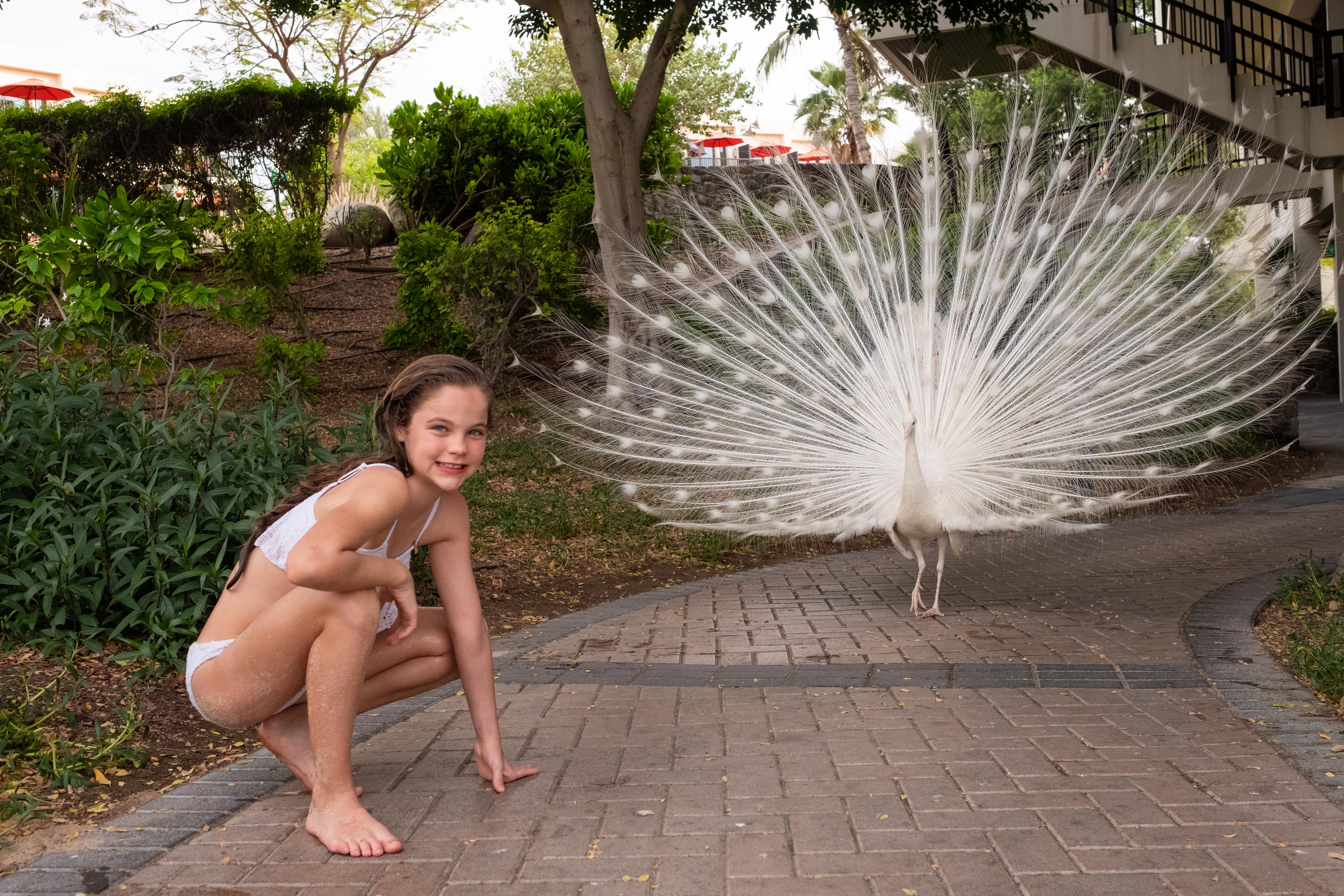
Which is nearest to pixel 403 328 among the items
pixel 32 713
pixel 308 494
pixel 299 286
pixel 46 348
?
pixel 299 286

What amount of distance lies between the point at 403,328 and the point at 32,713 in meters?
9.34

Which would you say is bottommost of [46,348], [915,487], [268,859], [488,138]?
[268,859]

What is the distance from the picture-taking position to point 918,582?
6391 millimetres

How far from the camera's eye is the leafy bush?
4.80 m

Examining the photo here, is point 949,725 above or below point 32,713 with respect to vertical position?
below

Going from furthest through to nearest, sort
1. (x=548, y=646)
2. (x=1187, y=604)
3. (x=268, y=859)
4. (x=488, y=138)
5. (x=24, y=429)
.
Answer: (x=488, y=138) → (x=1187, y=604) → (x=548, y=646) → (x=24, y=429) → (x=268, y=859)

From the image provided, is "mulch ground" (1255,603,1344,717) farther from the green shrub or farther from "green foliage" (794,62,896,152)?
"green foliage" (794,62,896,152)

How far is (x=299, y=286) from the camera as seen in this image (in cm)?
1439

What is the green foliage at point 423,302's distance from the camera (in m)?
12.1

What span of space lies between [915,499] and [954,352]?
1.07m

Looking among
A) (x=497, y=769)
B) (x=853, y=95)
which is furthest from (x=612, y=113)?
(x=853, y=95)

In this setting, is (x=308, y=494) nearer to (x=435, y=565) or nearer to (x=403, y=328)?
(x=435, y=565)

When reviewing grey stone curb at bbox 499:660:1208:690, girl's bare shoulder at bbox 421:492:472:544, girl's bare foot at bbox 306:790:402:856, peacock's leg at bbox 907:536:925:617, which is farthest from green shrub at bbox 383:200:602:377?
girl's bare foot at bbox 306:790:402:856

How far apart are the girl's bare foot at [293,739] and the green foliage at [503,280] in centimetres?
807
